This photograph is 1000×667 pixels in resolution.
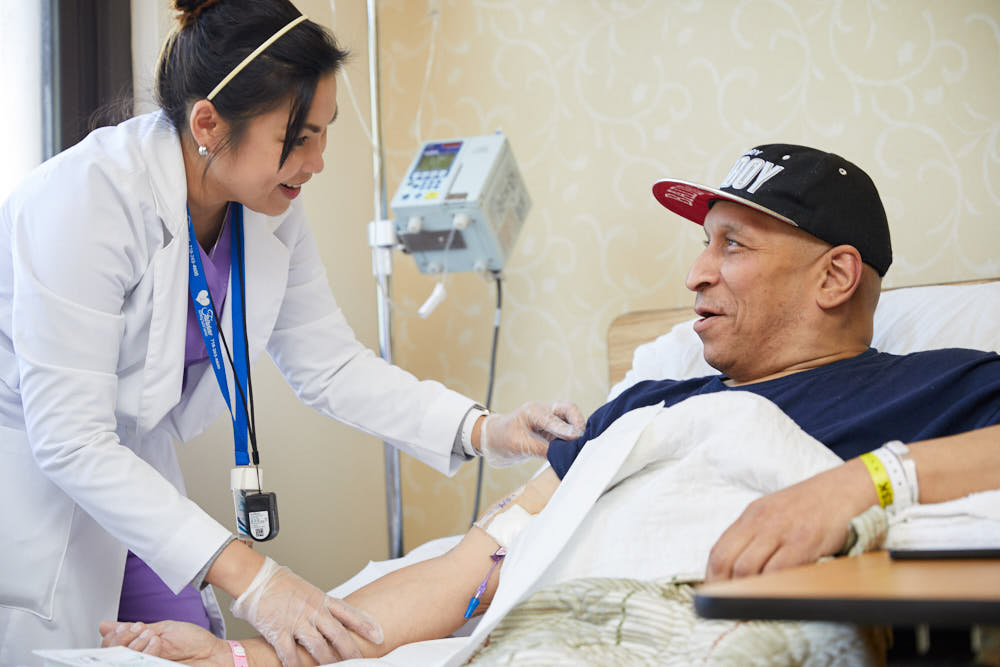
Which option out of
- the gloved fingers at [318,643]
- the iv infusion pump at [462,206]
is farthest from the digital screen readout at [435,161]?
the gloved fingers at [318,643]

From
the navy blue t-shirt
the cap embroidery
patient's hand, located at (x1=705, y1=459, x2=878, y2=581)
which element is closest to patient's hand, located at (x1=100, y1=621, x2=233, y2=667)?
the navy blue t-shirt

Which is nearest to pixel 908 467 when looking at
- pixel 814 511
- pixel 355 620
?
pixel 814 511

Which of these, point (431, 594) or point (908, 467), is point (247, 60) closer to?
point (431, 594)

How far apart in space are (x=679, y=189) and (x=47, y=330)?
0.98m

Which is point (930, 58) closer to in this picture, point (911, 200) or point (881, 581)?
point (911, 200)

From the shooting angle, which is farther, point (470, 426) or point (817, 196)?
point (470, 426)

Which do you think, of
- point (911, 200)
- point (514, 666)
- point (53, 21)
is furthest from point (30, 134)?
point (911, 200)

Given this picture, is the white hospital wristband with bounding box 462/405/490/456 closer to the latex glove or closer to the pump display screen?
the latex glove

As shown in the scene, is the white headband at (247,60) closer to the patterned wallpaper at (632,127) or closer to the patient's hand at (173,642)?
the patient's hand at (173,642)

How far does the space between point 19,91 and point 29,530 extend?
3.40 ft

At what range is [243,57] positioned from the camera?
130 cm

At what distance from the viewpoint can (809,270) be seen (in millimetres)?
1315

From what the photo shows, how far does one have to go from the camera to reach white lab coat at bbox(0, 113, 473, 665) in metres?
1.15

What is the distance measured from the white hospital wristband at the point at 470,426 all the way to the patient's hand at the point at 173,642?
55cm
